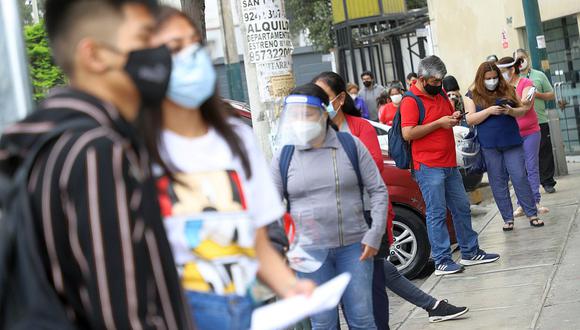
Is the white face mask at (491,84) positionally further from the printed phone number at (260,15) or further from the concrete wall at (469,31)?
the concrete wall at (469,31)

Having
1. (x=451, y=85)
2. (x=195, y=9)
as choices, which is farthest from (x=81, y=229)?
(x=451, y=85)

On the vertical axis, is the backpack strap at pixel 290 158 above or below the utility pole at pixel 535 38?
below

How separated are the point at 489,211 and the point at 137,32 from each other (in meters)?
11.8

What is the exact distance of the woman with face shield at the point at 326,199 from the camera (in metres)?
6.23

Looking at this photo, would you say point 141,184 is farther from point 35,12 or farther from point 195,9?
point 195,9

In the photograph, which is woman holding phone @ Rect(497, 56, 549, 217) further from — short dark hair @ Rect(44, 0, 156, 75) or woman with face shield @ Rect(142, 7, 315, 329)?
short dark hair @ Rect(44, 0, 156, 75)

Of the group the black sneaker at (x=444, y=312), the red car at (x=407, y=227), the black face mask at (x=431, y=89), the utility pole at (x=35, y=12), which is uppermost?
the utility pole at (x=35, y=12)

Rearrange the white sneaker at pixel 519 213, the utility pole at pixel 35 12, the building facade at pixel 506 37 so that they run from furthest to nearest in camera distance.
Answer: the building facade at pixel 506 37
the white sneaker at pixel 519 213
the utility pole at pixel 35 12

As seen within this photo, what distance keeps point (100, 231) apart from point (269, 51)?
559 cm

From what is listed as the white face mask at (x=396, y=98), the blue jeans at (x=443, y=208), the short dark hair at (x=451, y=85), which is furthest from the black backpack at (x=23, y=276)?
the white face mask at (x=396, y=98)

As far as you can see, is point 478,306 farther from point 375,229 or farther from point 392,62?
point 392,62

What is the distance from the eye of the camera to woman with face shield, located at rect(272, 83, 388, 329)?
6230mm

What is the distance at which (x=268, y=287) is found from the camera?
11.3ft

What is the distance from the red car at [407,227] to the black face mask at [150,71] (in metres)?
7.30
